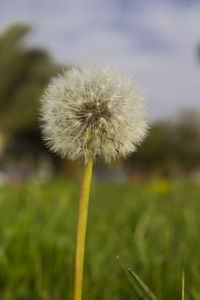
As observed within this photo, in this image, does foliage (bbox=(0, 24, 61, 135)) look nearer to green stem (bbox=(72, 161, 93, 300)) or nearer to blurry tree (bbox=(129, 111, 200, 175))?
blurry tree (bbox=(129, 111, 200, 175))

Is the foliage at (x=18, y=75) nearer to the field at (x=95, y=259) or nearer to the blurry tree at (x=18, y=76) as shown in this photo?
the blurry tree at (x=18, y=76)

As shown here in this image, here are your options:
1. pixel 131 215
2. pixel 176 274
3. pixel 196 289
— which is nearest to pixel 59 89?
pixel 196 289

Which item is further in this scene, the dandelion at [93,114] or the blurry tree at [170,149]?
the blurry tree at [170,149]

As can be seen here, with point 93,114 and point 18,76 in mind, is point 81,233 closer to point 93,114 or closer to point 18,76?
point 93,114

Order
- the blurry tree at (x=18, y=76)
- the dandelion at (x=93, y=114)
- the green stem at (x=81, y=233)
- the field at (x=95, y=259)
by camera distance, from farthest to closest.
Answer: the blurry tree at (x=18, y=76)
the field at (x=95, y=259)
the dandelion at (x=93, y=114)
the green stem at (x=81, y=233)

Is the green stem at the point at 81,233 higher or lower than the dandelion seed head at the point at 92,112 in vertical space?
lower

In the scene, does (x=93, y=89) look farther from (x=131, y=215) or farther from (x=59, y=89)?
(x=131, y=215)

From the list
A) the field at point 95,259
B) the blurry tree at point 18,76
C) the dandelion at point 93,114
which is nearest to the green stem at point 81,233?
the dandelion at point 93,114

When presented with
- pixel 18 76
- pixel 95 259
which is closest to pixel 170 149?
pixel 18 76
